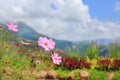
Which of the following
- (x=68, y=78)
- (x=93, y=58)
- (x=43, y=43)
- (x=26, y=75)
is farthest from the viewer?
(x=93, y=58)

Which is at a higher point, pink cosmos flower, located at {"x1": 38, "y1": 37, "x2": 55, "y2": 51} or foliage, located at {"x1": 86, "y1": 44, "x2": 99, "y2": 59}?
pink cosmos flower, located at {"x1": 38, "y1": 37, "x2": 55, "y2": 51}

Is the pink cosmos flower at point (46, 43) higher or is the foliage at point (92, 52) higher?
the pink cosmos flower at point (46, 43)

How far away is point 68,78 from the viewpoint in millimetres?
11750

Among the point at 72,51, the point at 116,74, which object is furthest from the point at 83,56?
the point at 116,74

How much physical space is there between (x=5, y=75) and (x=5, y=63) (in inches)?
23.6

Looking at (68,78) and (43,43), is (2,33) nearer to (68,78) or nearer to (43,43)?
(43,43)

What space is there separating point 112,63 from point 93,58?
4.28m

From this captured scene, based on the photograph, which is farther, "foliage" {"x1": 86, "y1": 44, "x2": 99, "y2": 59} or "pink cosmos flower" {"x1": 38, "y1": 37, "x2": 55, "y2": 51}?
"foliage" {"x1": 86, "y1": 44, "x2": 99, "y2": 59}

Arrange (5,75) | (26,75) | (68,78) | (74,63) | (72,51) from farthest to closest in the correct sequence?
(72,51)
(74,63)
(68,78)
(26,75)
(5,75)

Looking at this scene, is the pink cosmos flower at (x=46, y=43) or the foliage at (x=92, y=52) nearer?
the pink cosmos flower at (x=46, y=43)

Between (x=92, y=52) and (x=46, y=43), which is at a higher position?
(x=46, y=43)

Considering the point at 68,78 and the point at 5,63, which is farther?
the point at 68,78

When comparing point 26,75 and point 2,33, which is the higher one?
point 2,33

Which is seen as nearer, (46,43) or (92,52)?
(46,43)
